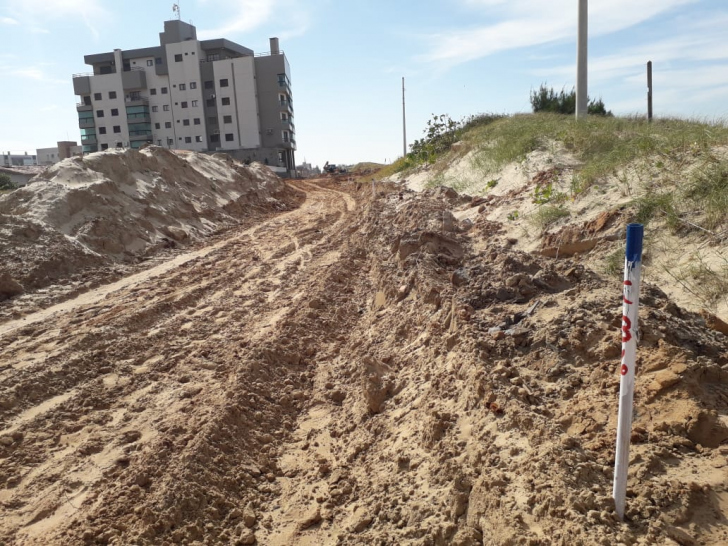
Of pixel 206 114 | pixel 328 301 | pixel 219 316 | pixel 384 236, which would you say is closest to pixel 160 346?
pixel 219 316

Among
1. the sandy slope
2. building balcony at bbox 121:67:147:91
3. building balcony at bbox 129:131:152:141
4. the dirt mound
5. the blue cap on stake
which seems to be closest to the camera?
the blue cap on stake

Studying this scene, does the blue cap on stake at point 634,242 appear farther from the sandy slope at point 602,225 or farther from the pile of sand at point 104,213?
the pile of sand at point 104,213

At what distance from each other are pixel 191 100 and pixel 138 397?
5760 cm

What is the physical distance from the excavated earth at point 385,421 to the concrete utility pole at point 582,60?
320 inches

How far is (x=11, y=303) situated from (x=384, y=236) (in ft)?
22.0

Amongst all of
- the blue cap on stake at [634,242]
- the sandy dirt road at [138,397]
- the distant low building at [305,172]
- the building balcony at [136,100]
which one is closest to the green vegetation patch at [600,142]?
the sandy dirt road at [138,397]

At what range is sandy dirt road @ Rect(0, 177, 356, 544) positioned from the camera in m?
3.71

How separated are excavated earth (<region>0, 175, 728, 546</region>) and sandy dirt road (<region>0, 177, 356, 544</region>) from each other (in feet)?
0.07

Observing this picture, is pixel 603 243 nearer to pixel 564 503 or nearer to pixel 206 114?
pixel 564 503

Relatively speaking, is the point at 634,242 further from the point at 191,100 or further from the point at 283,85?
the point at 191,100

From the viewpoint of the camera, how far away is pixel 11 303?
8.83m

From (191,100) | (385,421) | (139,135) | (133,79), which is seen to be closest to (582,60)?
(385,421)

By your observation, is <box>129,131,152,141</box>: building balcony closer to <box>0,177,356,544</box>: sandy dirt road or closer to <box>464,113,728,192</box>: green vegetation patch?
<box>464,113,728,192</box>: green vegetation patch

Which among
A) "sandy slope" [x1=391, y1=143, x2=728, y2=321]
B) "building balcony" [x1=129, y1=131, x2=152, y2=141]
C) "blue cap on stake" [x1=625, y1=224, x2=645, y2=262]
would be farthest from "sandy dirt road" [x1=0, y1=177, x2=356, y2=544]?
"building balcony" [x1=129, y1=131, x2=152, y2=141]
